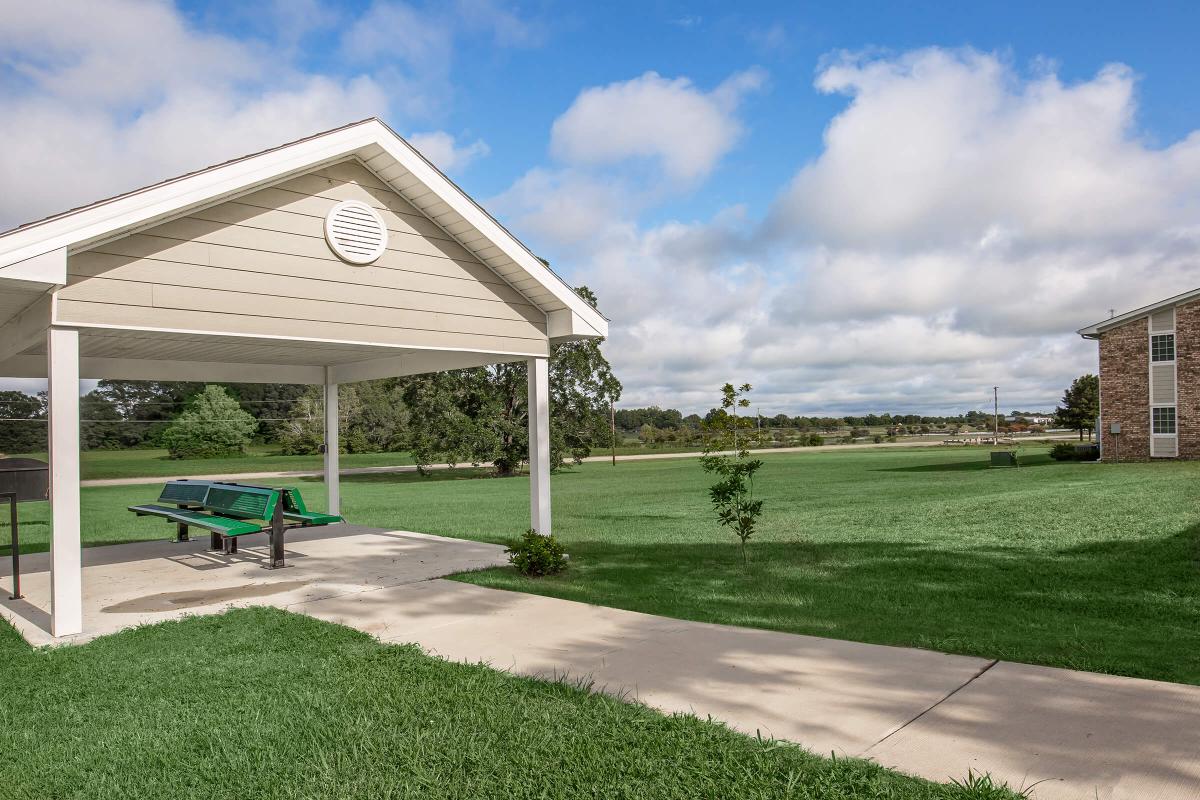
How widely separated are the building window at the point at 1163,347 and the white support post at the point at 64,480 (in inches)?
1420

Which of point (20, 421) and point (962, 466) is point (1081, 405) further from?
point (20, 421)

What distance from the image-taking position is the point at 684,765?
315 centimetres

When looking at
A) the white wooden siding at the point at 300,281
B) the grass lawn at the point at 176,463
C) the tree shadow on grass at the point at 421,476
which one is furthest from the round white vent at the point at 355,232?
the tree shadow on grass at the point at 421,476

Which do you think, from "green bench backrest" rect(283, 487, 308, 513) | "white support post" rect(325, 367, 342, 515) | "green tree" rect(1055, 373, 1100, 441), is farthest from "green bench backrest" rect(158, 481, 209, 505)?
"green tree" rect(1055, 373, 1100, 441)

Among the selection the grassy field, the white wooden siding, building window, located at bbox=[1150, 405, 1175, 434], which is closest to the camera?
the grassy field

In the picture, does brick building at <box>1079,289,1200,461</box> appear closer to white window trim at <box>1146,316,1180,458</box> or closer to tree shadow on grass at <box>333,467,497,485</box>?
white window trim at <box>1146,316,1180,458</box>

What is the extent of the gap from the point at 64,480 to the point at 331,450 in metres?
7.25

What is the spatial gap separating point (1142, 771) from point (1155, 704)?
94 cm

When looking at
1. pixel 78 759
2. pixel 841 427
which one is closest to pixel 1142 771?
pixel 78 759

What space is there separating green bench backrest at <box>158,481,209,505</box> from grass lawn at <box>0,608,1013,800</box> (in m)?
6.08

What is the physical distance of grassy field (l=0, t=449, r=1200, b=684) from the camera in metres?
5.39

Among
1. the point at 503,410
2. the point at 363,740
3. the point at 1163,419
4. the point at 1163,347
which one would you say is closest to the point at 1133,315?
the point at 1163,347

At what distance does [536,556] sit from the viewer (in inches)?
313

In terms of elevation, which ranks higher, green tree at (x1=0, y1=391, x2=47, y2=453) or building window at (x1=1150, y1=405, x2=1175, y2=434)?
green tree at (x1=0, y1=391, x2=47, y2=453)
